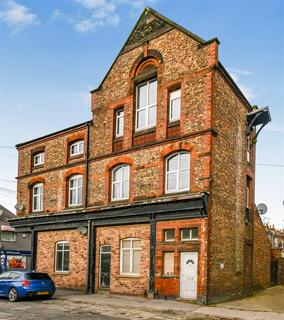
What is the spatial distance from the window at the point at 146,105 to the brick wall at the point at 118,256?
17.6 feet

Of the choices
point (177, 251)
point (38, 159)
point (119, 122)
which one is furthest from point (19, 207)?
point (177, 251)

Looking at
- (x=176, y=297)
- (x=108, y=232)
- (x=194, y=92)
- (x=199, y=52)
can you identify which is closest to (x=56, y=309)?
(x=176, y=297)

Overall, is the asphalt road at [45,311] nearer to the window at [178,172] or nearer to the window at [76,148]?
the window at [178,172]

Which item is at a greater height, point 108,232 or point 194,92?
point 194,92

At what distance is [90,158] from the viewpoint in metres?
25.5

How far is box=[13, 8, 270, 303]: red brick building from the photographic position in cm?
1998

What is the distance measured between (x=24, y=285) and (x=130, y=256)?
5375mm

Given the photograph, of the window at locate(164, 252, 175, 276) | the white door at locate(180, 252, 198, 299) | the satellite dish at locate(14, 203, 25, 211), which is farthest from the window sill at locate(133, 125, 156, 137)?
the satellite dish at locate(14, 203, 25, 211)

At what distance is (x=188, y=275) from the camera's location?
1966cm

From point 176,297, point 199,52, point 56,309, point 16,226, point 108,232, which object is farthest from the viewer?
point 16,226

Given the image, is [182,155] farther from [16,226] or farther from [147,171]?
[16,226]

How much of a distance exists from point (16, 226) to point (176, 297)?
14525mm

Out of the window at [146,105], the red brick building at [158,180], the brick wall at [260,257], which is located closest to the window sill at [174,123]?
the red brick building at [158,180]

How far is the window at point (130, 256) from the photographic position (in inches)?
868
